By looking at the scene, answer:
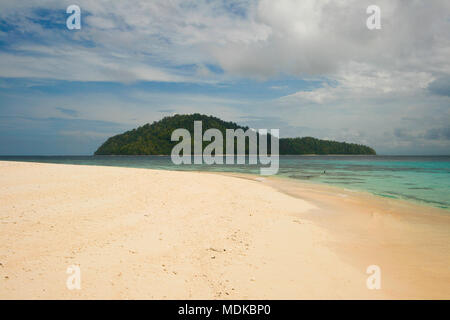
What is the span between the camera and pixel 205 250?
19.7 ft

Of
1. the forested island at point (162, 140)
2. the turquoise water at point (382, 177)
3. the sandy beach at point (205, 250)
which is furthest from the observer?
the forested island at point (162, 140)

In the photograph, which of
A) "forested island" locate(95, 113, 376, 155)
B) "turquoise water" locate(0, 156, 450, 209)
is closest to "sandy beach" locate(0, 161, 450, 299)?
"turquoise water" locate(0, 156, 450, 209)

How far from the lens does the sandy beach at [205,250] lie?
173 inches

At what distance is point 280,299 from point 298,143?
198888mm

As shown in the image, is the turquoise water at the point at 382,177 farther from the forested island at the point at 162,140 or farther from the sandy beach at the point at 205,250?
the forested island at the point at 162,140

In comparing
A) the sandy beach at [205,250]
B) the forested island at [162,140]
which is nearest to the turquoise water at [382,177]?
the sandy beach at [205,250]

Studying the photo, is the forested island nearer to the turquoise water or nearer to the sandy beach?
the turquoise water

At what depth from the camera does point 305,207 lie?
41.1 feet

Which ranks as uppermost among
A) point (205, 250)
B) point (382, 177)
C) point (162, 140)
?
point (162, 140)

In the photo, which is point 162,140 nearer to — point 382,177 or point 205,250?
point 382,177

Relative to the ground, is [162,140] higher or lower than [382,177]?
higher

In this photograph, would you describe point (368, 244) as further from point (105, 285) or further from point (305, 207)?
point (105, 285)

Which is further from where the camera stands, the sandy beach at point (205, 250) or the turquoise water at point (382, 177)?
the turquoise water at point (382, 177)

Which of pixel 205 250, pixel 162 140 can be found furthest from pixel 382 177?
pixel 162 140
